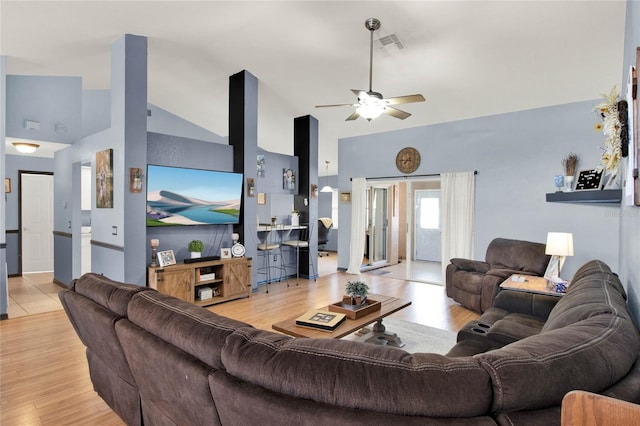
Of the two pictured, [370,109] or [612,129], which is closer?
[612,129]

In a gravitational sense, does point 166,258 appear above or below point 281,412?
below

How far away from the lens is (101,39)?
423 cm

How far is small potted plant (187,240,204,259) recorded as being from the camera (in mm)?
4934

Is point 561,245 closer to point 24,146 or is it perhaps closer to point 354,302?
point 354,302

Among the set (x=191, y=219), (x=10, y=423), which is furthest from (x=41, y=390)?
(x=191, y=219)

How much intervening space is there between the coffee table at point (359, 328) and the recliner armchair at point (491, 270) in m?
1.57

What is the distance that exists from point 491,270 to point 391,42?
323 cm

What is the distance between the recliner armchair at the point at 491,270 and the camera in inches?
172

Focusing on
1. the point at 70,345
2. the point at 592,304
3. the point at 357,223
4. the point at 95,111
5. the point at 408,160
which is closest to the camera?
the point at 592,304

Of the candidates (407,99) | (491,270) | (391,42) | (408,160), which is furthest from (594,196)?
(408,160)

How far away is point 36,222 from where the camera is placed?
6828 mm

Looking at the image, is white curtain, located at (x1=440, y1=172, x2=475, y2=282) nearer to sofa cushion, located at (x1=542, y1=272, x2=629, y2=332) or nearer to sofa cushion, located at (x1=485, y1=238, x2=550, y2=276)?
sofa cushion, located at (x1=485, y1=238, x2=550, y2=276)

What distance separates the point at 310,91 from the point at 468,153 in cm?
294

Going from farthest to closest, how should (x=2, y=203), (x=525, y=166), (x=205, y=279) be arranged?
1. (x=525, y=166)
2. (x=205, y=279)
3. (x=2, y=203)
